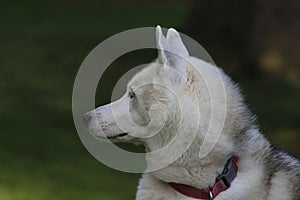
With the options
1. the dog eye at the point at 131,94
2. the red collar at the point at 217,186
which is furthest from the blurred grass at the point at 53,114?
the red collar at the point at 217,186

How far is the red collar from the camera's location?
581cm

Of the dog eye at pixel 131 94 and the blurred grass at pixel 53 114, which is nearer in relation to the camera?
the dog eye at pixel 131 94

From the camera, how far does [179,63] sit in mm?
5812

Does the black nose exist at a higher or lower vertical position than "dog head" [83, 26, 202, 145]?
lower

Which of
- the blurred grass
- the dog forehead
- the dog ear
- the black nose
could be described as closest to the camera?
the dog ear

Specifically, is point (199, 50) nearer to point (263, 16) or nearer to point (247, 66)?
point (263, 16)

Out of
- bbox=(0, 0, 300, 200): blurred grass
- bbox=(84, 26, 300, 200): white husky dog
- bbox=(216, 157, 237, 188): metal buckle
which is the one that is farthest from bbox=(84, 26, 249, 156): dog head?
bbox=(0, 0, 300, 200): blurred grass

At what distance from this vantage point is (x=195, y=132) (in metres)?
5.74

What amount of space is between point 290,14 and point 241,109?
Result: 435 inches

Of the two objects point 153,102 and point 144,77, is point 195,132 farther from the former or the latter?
point 144,77

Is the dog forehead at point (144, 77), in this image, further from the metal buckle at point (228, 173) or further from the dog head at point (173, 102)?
the metal buckle at point (228, 173)

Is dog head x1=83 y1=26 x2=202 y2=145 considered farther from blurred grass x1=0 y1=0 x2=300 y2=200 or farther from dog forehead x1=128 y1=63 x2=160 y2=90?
blurred grass x1=0 y1=0 x2=300 y2=200

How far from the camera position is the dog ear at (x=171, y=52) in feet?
18.8

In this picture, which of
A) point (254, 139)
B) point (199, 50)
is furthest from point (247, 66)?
point (254, 139)
